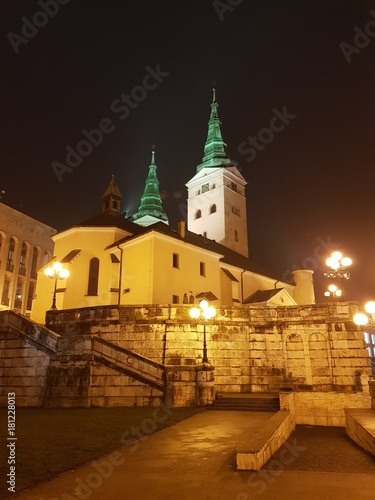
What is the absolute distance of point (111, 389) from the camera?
1588 cm

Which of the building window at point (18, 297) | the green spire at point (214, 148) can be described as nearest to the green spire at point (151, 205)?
the green spire at point (214, 148)

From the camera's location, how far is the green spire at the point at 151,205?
61741 millimetres

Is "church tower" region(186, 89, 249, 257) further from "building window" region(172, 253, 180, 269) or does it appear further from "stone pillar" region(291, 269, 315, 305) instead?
"building window" region(172, 253, 180, 269)

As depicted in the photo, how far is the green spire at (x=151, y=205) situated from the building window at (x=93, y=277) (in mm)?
26589

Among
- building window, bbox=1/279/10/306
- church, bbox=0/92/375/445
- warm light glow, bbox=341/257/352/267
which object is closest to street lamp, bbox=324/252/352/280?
warm light glow, bbox=341/257/352/267

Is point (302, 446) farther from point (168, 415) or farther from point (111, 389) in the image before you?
point (111, 389)

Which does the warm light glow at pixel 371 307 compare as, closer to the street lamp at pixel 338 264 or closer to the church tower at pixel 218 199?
the street lamp at pixel 338 264

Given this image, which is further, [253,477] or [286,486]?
[253,477]

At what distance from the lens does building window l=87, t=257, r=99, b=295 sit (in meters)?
34.1

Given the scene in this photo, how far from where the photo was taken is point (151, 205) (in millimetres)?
63969

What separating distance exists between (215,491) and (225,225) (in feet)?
171

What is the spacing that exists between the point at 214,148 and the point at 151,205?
14734mm

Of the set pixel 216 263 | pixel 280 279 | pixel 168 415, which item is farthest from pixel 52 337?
pixel 280 279

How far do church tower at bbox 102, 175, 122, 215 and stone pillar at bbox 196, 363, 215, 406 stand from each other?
28022mm
